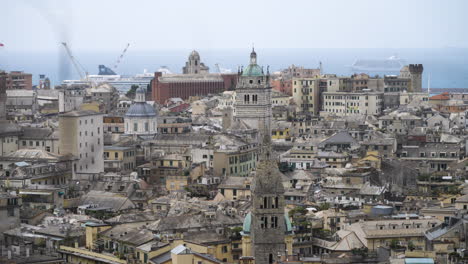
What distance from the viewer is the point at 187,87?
130 metres

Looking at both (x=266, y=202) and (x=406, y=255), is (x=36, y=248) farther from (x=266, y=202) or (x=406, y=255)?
(x=406, y=255)

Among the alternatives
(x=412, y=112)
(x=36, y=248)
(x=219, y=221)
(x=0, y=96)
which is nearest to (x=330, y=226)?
(x=219, y=221)

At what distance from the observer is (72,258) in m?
42.8

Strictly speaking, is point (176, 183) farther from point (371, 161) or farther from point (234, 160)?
point (371, 161)

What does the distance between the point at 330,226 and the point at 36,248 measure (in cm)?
1265

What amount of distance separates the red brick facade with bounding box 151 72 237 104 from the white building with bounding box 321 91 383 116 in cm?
2435

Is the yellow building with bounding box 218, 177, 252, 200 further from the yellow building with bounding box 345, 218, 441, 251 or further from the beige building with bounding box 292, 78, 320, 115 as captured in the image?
the beige building with bounding box 292, 78, 320, 115

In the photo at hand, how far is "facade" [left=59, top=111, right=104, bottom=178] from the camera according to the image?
65.3 metres

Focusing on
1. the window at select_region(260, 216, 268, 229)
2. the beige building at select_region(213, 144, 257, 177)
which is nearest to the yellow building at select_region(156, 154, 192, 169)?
the beige building at select_region(213, 144, 257, 177)

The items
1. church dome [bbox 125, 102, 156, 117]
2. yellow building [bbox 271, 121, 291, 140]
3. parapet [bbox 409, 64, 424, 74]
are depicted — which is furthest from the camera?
parapet [bbox 409, 64, 424, 74]

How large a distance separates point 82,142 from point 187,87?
210ft

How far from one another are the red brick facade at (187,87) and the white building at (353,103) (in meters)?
24.4

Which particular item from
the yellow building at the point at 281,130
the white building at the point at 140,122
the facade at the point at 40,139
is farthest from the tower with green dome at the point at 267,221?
the yellow building at the point at 281,130

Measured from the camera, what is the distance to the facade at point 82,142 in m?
65.3
